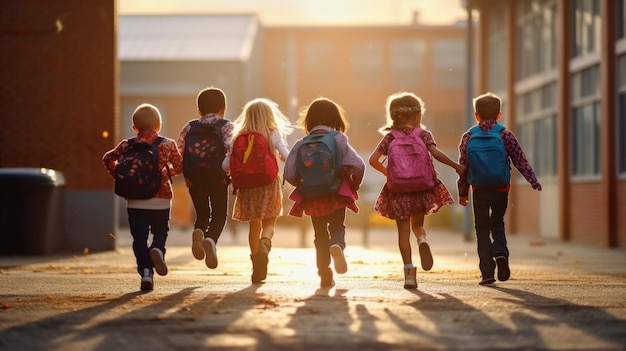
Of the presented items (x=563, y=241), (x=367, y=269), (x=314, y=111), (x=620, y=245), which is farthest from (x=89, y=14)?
(x=563, y=241)

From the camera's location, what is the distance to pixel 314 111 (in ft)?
33.4

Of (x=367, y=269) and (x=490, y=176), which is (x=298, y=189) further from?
(x=367, y=269)

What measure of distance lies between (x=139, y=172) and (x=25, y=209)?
21.9 feet

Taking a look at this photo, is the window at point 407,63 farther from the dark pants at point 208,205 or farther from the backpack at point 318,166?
the backpack at point 318,166

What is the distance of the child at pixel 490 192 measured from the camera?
10.3 metres

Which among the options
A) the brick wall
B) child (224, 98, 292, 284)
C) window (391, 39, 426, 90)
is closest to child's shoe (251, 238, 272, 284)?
child (224, 98, 292, 284)

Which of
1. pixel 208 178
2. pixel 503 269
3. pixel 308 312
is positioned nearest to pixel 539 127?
pixel 503 269

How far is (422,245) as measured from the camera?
990 cm

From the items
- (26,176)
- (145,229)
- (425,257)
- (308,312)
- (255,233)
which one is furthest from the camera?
(26,176)

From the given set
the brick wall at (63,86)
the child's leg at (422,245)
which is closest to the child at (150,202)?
the child's leg at (422,245)

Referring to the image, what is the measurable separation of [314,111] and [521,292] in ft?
7.37

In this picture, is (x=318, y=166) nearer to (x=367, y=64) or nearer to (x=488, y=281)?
(x=488, y=281)

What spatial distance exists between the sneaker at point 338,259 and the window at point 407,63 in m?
54.7

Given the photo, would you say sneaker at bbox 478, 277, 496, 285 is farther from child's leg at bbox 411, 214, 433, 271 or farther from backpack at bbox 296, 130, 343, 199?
backpack at bbox 296, 130, 343, 199
